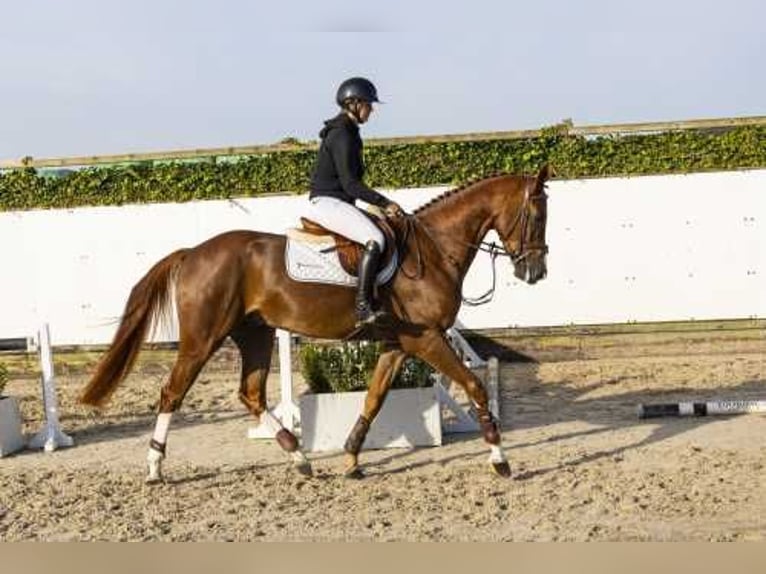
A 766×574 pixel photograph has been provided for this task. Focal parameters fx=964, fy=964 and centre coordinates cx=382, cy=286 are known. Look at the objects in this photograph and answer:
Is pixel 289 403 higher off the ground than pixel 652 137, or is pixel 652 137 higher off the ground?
pixel 652 137

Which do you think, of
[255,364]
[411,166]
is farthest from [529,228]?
[411,166]

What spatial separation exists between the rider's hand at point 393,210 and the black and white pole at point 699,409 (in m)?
3.11

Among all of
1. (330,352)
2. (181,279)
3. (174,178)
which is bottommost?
(330,352)

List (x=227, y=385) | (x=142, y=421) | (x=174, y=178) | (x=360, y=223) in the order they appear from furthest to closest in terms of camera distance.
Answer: (x=174, y=178), (x=227, y=385), (x=142, y=421), (x=360, y=223)

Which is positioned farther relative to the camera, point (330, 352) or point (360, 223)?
point (330, 352)

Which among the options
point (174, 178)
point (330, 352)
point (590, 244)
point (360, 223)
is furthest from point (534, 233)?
point (174, 178)

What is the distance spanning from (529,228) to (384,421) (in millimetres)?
2105

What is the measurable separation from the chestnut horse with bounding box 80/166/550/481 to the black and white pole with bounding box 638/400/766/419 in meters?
2.23

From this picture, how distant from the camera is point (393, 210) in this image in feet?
23.3

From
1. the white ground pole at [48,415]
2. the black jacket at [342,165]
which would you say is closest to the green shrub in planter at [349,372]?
the black jacket at [342,165]

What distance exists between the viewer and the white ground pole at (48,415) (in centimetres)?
869

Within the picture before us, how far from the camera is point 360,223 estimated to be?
6.90 meters

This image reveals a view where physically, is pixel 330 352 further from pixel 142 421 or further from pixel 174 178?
pixel 174 178

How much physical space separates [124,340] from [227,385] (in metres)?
4.60
